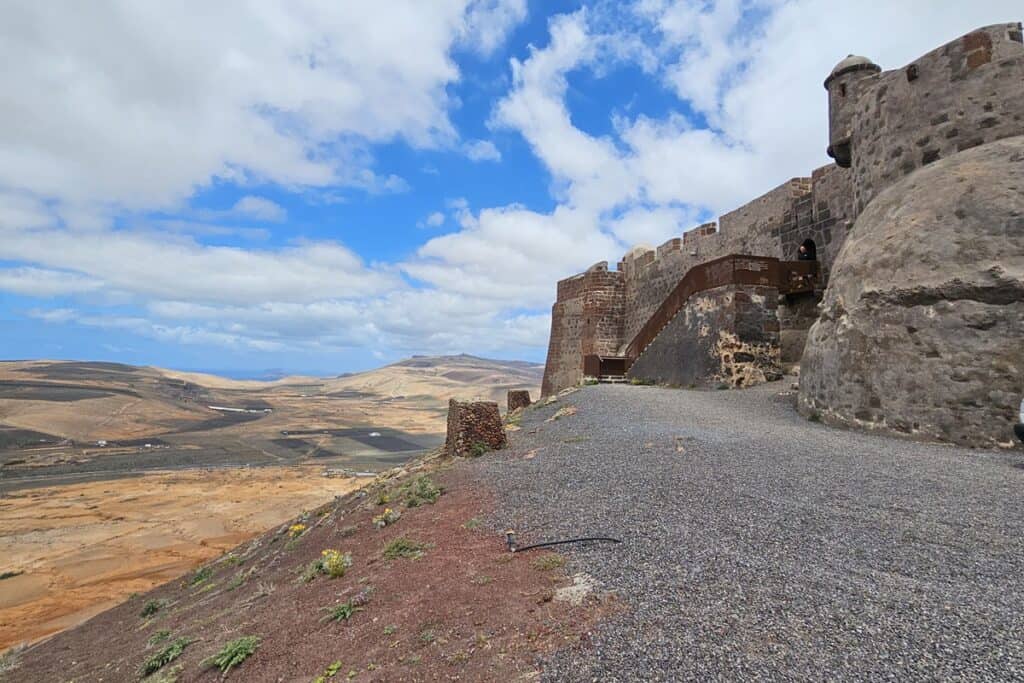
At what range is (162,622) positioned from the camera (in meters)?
6.58

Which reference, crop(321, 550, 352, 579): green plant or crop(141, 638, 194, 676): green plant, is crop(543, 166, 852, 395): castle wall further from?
crop(141, 638, 194, 676): green plant

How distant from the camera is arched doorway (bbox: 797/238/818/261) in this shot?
571 inches

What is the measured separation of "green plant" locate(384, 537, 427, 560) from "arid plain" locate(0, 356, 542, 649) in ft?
33.3

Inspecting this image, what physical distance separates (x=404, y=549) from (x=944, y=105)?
10183 mm

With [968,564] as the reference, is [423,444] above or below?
below

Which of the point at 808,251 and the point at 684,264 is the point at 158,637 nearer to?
the point at 808,251

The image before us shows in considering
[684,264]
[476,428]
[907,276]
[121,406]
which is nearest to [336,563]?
[476,428]

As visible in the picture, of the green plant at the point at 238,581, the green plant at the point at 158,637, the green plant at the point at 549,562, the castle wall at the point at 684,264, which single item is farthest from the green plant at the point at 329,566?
the castle wall at the point at 684,264

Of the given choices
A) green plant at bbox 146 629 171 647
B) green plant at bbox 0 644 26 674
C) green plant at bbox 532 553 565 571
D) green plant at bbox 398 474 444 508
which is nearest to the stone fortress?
green plant at bbox 532 553 565 571

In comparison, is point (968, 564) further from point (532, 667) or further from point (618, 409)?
point (618, 409)

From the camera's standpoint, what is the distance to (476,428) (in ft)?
26.7

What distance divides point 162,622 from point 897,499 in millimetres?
7881

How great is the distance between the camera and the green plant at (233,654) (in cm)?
389

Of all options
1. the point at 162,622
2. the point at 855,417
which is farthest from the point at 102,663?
the point at 855,417
